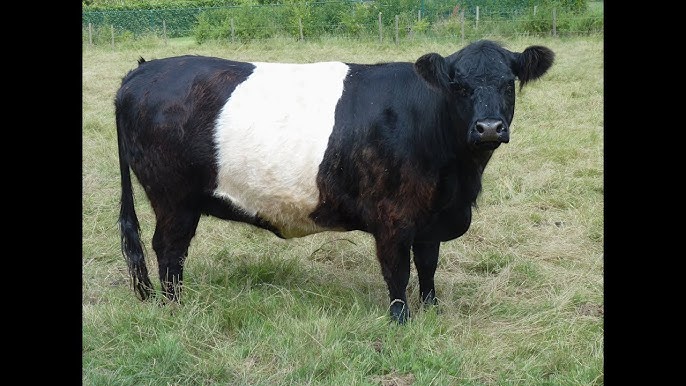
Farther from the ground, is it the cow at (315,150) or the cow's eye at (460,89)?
the cow's eye at (460,89)

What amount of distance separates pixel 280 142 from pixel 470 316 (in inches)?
62.7

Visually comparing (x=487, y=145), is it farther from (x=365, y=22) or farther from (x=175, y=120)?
(x=365, y=22)

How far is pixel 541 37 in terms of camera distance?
20.5 m

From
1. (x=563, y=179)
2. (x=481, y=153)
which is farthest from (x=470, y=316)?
(x=563, y=179)

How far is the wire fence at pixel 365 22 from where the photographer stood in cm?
2102

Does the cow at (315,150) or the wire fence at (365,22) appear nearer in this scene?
the cow at (315,150)

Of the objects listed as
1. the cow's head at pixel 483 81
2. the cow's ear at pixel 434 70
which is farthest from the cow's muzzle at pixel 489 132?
the cow's ear at pixel 434 70

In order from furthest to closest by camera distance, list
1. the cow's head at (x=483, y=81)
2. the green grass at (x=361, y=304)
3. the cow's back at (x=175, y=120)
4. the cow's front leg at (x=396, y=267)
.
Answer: the cow's back at (x=175, y=120) → the cow's front leg at (x=396, y=267) → the cow's head at (x=483, y=81) → the green grass at (x=361, y=304)

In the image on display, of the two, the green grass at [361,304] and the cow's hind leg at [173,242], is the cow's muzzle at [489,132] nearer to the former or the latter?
the green grass at [361,304]

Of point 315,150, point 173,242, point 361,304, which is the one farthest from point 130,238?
point 361,304

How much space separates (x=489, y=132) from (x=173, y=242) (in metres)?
2.18

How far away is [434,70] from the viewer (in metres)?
4.22

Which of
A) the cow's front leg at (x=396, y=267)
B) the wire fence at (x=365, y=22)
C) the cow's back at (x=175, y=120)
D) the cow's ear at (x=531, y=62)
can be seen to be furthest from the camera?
the wire fence at (x=365, y=22)

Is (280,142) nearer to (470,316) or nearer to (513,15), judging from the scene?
(470,316)
